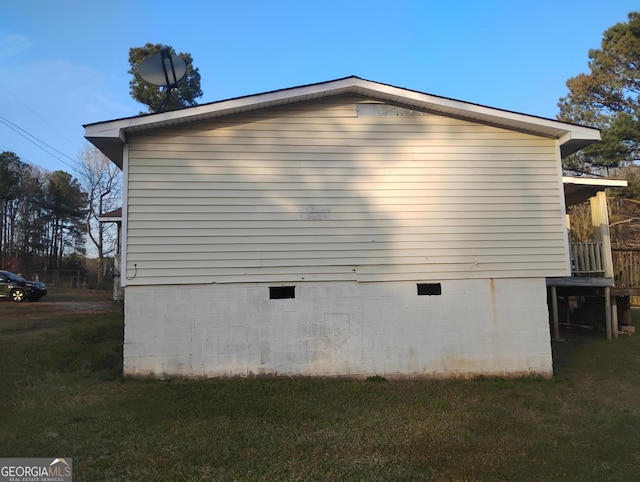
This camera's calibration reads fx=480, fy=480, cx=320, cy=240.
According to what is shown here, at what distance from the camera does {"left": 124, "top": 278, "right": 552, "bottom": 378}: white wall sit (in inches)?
312

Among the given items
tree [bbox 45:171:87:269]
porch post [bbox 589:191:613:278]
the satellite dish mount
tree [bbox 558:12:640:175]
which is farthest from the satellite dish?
tree [bbox 45:171:87:269]

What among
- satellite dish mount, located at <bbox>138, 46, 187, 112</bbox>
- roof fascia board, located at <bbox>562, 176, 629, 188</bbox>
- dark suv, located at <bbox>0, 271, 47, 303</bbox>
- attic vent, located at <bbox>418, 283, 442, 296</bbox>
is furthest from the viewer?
dark suv, located at <bbox>0, 271, 47, 303</bbox>

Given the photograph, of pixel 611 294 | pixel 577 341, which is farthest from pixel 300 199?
pixel 611 294

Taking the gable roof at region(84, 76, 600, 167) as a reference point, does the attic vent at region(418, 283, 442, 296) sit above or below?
below

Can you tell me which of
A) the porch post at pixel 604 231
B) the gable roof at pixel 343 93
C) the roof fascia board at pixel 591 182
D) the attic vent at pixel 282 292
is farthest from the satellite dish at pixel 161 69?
the porch post at pixel 604 231

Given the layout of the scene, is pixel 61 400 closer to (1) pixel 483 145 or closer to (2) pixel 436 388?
(2) pixel 436 388

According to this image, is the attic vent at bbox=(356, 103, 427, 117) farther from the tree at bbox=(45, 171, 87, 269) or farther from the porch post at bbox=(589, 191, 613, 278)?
the tree at bbox=(45, 171, 87, 269)

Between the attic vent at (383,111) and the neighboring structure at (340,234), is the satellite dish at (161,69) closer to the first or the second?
the neighboring structure at (340,234)

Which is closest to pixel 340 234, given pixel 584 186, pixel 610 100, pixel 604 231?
pixel 584 186

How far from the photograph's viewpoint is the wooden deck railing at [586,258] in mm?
13258

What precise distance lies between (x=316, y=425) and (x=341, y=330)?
2.59 metres

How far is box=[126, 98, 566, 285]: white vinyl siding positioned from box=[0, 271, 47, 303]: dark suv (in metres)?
17.3

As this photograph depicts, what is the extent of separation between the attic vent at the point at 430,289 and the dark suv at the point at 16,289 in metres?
20.1

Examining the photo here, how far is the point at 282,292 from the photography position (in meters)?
8.28
